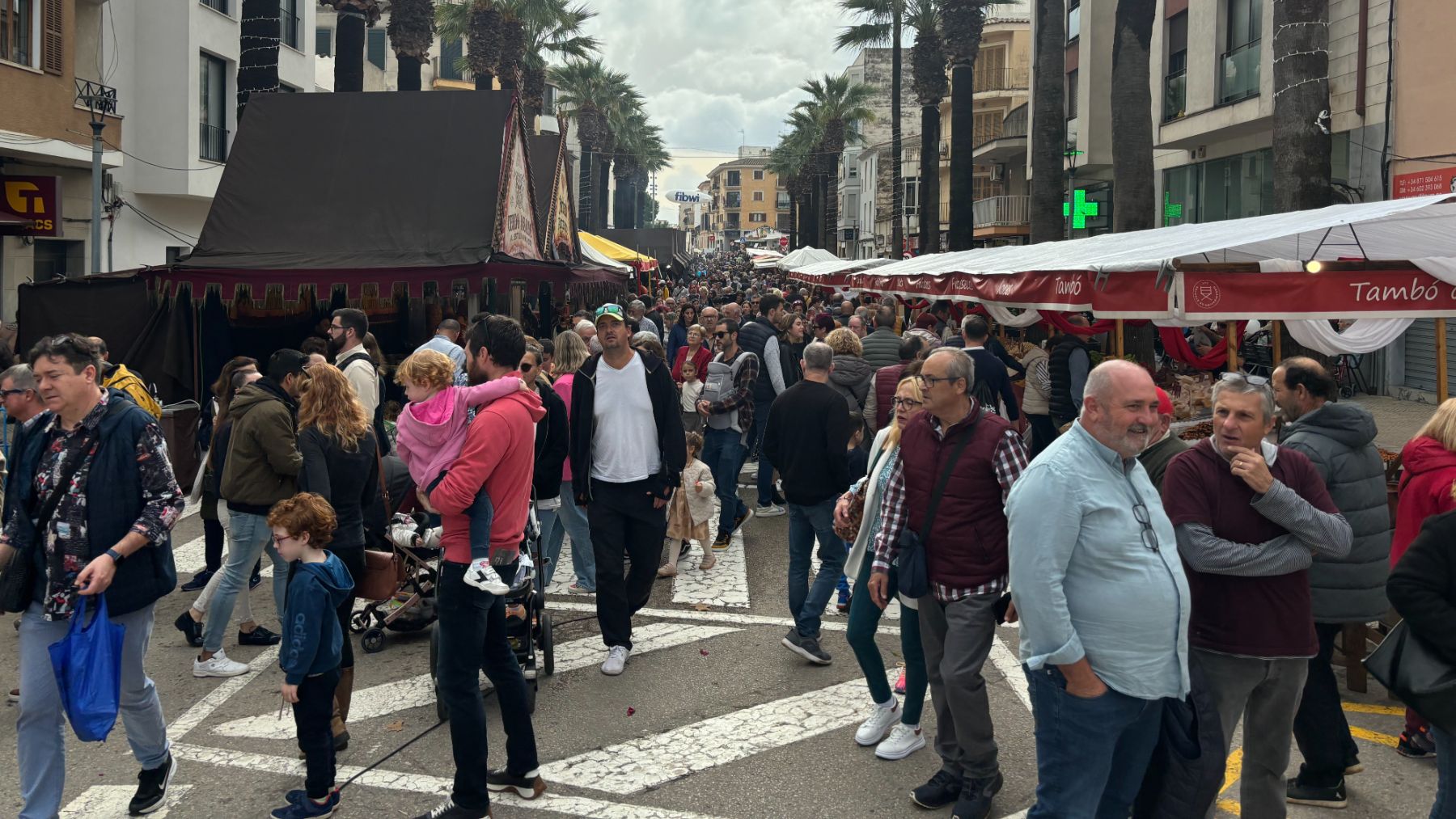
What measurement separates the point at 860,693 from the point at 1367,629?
2.92 m

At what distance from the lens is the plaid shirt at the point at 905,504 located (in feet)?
14.8

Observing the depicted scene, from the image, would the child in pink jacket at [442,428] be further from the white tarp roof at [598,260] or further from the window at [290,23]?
the window at [290,23]

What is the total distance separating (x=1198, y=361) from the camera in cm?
1239

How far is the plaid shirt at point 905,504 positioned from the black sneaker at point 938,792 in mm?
776

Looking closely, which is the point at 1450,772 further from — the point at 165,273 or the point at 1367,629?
the point at 165,273

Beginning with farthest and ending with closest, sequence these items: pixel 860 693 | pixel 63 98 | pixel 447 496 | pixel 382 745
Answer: pixel 63 98, pixel 860 693, pixel 382 745, pixel 447 496

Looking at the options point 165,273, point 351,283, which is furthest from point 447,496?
point 165,273

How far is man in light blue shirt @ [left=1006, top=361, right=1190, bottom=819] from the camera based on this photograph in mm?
3385

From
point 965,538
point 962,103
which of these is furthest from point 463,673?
point 962,103

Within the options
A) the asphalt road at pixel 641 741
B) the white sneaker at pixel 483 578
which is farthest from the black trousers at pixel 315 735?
the white sneaker at pixel 483 578

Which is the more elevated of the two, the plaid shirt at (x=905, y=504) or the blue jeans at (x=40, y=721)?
the plaid shirt at (x=905, y=504)

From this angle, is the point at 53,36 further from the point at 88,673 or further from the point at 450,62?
the point at 450,62

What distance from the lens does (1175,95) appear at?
25734mm

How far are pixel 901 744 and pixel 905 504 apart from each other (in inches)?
49.3
